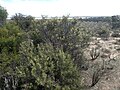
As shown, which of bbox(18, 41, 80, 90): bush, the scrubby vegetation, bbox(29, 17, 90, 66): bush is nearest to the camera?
bbox(18, 41, 80, 90): bush

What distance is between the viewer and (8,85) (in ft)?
44.4

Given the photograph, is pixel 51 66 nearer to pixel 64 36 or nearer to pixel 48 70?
pixel 48 70

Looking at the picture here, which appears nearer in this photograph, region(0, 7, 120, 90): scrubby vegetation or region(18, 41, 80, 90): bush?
region(18, 41, 80, 90): bush

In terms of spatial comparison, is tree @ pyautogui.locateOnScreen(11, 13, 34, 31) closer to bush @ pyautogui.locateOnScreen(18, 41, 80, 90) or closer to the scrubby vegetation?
the scrubby vegetation

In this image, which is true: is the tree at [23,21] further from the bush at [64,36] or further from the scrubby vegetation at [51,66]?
the scrubby vegetation at [51,66]

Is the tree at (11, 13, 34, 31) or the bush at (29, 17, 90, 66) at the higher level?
the bush at (29, 17, 90, 66)

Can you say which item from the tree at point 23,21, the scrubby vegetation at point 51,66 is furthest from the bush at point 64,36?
the tree at point 23,21

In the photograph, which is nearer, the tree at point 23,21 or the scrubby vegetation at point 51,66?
the scrubby vegetation at point 51,66

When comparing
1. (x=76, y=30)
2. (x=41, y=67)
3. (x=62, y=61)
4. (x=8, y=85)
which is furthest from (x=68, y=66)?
(x=76, y=30)

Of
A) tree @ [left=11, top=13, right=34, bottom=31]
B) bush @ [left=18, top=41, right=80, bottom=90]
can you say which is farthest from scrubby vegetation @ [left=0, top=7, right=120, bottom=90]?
tree @ [left=11, top=13, right=34, bottom=31]

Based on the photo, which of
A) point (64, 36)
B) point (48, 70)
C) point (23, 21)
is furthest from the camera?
point (23, 21)

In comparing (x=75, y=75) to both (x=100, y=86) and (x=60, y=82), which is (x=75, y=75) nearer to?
(x=60, y=82)

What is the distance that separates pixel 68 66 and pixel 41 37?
6.35 metres

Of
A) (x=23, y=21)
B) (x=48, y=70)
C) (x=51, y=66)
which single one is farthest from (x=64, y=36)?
(x=23, y=21)
